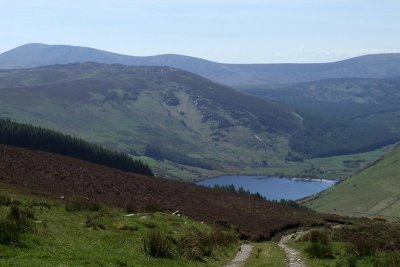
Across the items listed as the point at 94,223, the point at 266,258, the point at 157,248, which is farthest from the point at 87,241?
the point at 266,258

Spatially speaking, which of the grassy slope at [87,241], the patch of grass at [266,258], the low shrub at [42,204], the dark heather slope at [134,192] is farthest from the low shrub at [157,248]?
the dark heather slope at [134,192]

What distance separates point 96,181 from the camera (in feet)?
205

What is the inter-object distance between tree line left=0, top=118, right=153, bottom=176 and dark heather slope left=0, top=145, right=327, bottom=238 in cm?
2483


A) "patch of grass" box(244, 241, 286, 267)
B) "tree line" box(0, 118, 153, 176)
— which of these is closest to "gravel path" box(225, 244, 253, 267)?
"patch of grass" box(244, 241, 286, 267)

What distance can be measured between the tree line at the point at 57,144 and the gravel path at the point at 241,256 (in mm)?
62847

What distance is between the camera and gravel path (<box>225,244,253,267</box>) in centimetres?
2950

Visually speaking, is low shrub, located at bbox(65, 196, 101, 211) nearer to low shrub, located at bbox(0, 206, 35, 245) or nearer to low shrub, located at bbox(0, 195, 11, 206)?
low shrub, located at bbox(0, 195, 11, 206)

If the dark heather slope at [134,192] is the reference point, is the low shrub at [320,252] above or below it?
above

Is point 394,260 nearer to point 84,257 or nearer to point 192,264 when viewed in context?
point 192,264

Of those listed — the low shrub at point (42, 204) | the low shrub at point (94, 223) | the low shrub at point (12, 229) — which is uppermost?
the low shrub at point (12, 229)

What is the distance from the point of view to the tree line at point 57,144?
94106 mm

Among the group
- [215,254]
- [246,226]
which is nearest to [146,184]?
[246,226]

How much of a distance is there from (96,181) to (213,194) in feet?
63.6

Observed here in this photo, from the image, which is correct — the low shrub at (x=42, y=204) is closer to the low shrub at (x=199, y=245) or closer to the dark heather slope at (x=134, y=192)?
the dark heather slope at (x=134, y=192)
